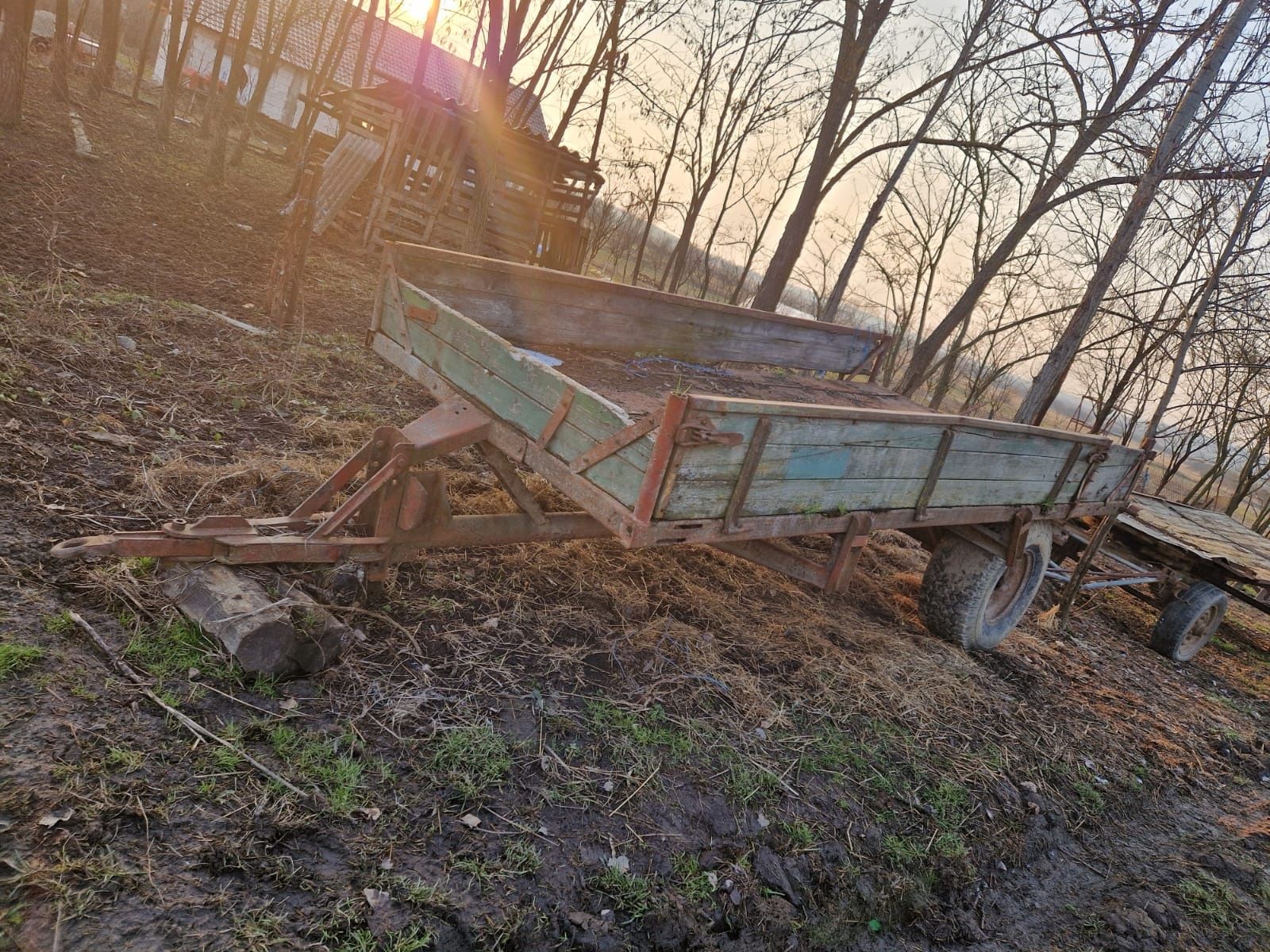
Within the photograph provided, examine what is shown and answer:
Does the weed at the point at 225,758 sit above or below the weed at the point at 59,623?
below

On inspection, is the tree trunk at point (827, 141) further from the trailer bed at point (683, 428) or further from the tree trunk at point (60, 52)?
the tree trunk at point (60, 52)

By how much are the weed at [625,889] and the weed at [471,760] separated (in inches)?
17.9

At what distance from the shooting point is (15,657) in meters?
2.22

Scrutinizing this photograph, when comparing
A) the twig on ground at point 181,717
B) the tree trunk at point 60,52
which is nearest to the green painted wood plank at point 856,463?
the twig on ground at point 181,717

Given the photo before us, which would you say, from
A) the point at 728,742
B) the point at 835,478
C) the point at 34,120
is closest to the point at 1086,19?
the point at 835,478

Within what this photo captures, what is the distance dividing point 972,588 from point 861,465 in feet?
6.33

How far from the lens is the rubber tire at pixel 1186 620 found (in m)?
6.34

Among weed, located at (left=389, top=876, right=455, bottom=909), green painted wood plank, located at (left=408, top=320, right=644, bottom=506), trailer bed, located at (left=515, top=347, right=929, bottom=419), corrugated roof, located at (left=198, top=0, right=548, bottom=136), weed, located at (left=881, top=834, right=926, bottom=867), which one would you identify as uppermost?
corrugated roof, located at (left=198, top=0, right=548, bottom=136)

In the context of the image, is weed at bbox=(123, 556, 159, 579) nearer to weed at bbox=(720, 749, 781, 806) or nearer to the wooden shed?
weed at bbox=(720, 749, 781, 806)

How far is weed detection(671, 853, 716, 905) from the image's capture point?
2.41 m

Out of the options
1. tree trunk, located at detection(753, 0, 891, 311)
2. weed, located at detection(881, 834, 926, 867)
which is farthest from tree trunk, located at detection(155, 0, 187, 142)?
weed, located at detection(881, 834, 926, 867)

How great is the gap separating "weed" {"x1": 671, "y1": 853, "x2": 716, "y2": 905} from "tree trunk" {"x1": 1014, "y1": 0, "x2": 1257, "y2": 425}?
7.45 m

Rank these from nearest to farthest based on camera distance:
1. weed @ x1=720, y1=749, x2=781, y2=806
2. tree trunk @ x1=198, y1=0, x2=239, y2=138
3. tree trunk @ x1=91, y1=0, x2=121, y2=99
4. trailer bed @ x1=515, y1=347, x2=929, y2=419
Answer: weed @ x1=720, y1=749, x2=781, y2=806, trailer bed @ x1=515, y1=347, x2=929, y2=419, tree trunk @ x1=198, y1=0, x2=239, y2=138, tree trunk @ x1=91, y1=0, x2=121, y2=99

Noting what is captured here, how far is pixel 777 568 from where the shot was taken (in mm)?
3504
